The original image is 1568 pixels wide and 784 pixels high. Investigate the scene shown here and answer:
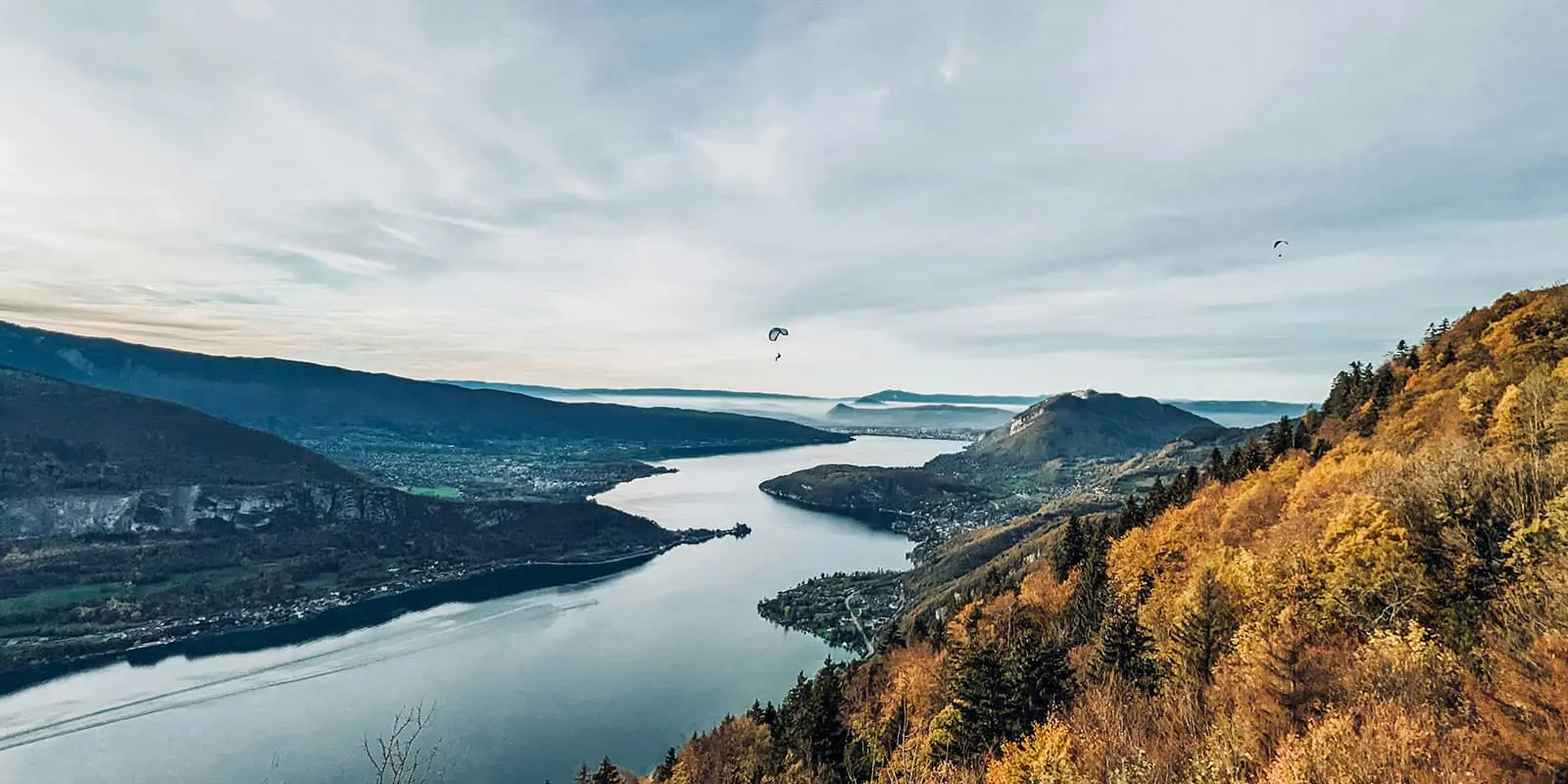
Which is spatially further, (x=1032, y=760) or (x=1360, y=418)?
(x=1360, y=418)

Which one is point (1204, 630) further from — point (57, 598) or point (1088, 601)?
point (57, 598)

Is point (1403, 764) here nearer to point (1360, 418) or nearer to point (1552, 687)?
point (1552, 687)

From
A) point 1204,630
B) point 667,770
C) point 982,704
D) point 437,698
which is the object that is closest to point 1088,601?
point 982,704

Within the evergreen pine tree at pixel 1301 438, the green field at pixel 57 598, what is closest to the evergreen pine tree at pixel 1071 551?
the evergreen pine tree at pixel 1301 438

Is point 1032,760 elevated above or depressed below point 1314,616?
below

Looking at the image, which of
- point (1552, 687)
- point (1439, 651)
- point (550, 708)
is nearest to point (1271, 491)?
point (1439, 651)
